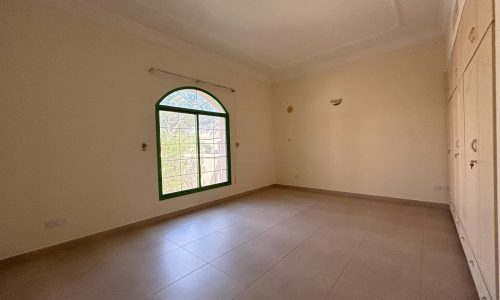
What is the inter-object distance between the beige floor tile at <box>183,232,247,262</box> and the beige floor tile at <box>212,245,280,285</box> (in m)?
0.12

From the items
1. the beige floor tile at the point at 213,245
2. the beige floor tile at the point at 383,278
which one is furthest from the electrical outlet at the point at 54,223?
the beige floor tile at the point at 383,278

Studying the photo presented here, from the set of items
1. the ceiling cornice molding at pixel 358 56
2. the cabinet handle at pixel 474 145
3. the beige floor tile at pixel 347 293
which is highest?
the ceiling cornice molding at pixel 358 56

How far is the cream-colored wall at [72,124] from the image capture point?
2429 millimetres

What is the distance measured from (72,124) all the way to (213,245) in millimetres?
2493

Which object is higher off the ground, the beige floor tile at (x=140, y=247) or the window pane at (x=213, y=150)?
the window pane at (x=213, y=150)

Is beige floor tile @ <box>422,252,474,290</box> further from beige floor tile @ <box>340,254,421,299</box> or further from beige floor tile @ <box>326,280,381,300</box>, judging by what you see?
beige floor tile @ <box>326,280,381,300</box>

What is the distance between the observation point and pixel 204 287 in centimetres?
189

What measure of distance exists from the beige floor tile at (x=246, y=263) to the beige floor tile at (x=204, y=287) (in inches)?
3.8

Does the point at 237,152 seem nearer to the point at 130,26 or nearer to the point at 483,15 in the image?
the point at 130,26

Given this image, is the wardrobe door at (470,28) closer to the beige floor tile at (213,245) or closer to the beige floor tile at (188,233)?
the beige floor tile at (213,245)

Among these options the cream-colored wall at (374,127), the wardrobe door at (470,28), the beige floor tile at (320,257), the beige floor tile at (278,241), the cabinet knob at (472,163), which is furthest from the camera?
the cream-colored wall at (374,127)

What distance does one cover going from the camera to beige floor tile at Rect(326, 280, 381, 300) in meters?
1.71

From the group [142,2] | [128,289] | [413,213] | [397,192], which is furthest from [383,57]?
[128,289]

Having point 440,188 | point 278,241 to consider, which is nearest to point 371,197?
point 440,188
